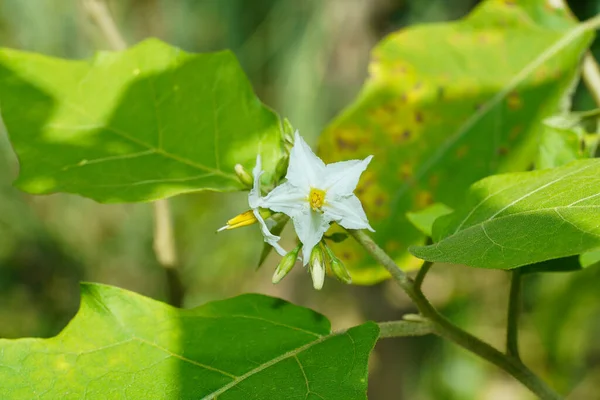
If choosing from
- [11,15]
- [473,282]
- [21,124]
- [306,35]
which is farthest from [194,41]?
[21,124]

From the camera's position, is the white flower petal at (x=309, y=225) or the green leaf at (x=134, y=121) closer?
the white flower petal at (x=309, y=225)

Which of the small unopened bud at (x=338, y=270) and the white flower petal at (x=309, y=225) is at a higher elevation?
the white flower petal at (x=309, y=225)

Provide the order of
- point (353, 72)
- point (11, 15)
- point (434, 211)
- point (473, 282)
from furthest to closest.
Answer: point (473, 282) < point (11, 15) < point (353, 72) < point (434, 211)

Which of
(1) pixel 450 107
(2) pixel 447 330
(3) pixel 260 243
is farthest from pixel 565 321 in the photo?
(2) pixel 447 330

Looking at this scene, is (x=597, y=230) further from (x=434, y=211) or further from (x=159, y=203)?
(x=159, y=203)

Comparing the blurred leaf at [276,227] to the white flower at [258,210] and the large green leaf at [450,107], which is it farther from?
the large green leaf at [450,107]

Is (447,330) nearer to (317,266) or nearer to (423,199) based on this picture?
(317,266)

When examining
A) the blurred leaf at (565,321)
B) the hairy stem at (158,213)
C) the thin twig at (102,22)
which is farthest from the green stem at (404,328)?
the blurred leaf at (565,321)
